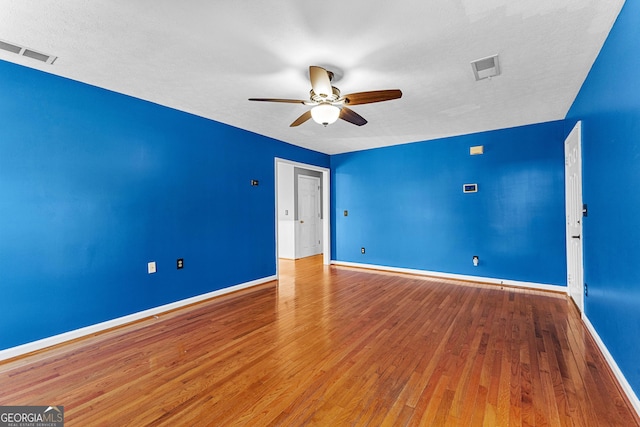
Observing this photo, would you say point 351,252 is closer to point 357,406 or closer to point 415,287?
point 415,287

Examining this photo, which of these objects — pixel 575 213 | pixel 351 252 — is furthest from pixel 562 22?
pixel 351 252

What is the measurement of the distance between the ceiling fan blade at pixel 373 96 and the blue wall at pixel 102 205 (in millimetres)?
2316

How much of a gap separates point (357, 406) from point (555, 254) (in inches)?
153

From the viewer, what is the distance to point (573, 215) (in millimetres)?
3539

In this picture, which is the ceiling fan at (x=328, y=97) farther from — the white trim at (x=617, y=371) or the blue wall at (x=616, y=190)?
the white trim at (x=617, y=371)

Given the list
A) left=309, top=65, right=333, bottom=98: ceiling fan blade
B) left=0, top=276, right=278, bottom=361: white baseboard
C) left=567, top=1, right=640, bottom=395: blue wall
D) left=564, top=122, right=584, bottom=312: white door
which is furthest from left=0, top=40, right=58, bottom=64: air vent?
left=564, top=122, right=584, bottom=312: white door

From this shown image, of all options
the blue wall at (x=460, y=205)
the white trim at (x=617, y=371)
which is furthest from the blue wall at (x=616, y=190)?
the blue wall at (x=460, y=205)

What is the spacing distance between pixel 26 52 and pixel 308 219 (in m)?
5.76

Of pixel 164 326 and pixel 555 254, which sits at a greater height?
pixel 555 254

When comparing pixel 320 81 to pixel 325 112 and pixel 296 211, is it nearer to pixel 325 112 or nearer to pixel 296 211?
pixel 325 112

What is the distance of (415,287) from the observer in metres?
4.25

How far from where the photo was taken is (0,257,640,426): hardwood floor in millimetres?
1614

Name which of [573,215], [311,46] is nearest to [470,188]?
[573,215]

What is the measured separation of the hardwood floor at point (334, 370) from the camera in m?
1.61
